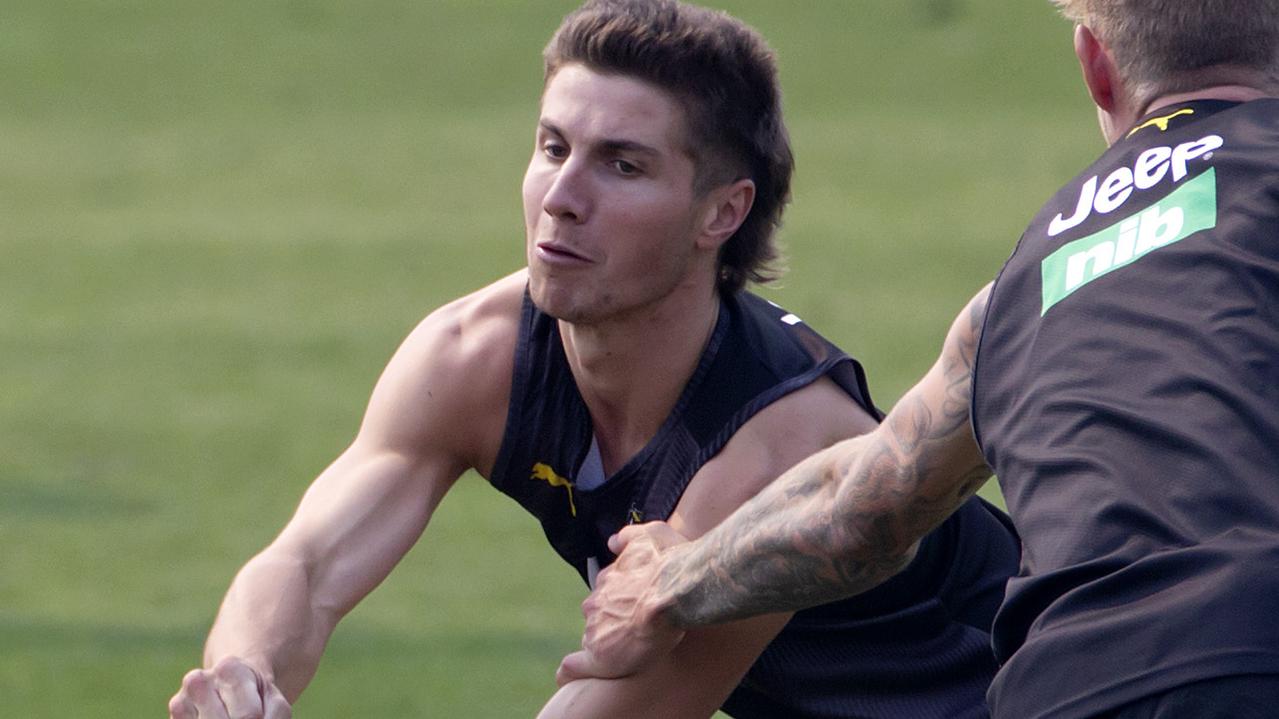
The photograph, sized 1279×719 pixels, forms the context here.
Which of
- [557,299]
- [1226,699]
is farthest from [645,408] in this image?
[1226,699]

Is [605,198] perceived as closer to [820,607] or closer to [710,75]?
[710,75]

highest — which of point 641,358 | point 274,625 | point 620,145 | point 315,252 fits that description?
point 315,252

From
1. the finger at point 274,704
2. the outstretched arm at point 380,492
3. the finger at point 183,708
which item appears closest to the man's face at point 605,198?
the outstretched arm at point 380,492

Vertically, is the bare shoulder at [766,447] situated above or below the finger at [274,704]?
above

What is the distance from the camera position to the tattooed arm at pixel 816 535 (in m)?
3.53

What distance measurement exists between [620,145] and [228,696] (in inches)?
53.2

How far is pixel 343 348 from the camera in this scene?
1364 centimetres

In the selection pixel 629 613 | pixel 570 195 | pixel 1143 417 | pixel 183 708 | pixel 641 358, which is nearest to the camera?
pixel 1143 417

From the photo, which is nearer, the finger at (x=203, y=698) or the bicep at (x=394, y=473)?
the finger at (x=203, y=698)

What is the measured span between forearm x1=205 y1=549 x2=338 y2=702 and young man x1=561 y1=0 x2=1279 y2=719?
161 cm

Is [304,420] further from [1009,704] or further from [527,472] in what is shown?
[1009,704]

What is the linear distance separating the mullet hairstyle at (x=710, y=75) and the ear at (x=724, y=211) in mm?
26

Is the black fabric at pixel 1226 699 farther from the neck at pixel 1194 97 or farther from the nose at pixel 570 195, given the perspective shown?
the nose at pixel 570 195

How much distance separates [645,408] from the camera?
473cm
